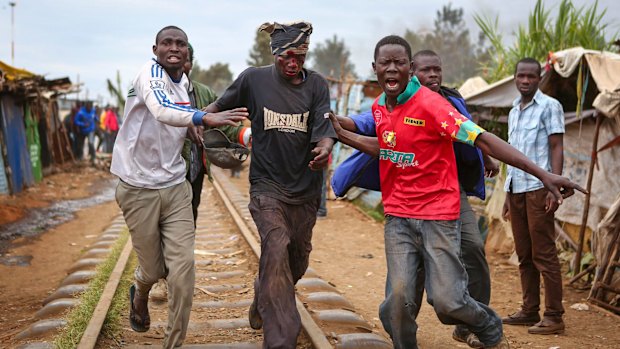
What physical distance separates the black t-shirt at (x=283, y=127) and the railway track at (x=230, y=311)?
3.95ft

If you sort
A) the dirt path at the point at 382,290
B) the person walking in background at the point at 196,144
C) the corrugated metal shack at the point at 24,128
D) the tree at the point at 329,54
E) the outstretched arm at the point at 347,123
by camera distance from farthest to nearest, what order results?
the tree at the point at 329,54
the corrugated metal shack at the point at 24,128
the dirt path at the point at 382,290
the person walking in background at the point at 196,144
the outstretched arm at the point at 347,123

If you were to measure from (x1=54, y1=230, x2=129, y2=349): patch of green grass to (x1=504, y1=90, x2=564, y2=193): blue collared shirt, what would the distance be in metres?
3.75

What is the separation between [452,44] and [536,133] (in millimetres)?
60831

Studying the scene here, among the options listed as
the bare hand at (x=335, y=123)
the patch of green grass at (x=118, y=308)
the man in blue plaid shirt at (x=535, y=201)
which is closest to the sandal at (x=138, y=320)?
the patch of green grass at (x=118, y=308)

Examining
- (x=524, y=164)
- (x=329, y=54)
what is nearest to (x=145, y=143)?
(x=524, y=164)

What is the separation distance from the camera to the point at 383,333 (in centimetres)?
553

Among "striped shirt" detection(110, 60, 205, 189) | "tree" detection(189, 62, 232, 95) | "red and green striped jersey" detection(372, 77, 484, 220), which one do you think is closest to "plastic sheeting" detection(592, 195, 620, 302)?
"red and green striped jersey" detection(372, 77, 484, 220)

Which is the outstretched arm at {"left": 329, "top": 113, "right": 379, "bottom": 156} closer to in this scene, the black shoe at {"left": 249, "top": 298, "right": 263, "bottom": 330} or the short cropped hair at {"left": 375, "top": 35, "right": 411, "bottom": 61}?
the short cropped hair at {"left": 375, "top": 35, "right": 411, "bottom": 61}

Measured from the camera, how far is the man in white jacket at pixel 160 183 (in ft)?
13.9

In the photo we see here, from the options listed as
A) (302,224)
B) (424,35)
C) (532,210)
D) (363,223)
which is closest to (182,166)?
(302,224)

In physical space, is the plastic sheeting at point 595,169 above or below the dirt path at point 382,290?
above

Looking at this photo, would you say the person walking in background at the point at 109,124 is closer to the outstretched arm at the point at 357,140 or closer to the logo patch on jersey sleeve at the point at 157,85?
the logo patch on jersey sleeve at the point at 157,85

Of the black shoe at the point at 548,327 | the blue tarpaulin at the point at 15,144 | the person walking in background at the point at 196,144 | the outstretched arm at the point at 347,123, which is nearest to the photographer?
the outstretched arm at the point at 347,123

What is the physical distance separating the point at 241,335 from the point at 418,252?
71.1 inches
